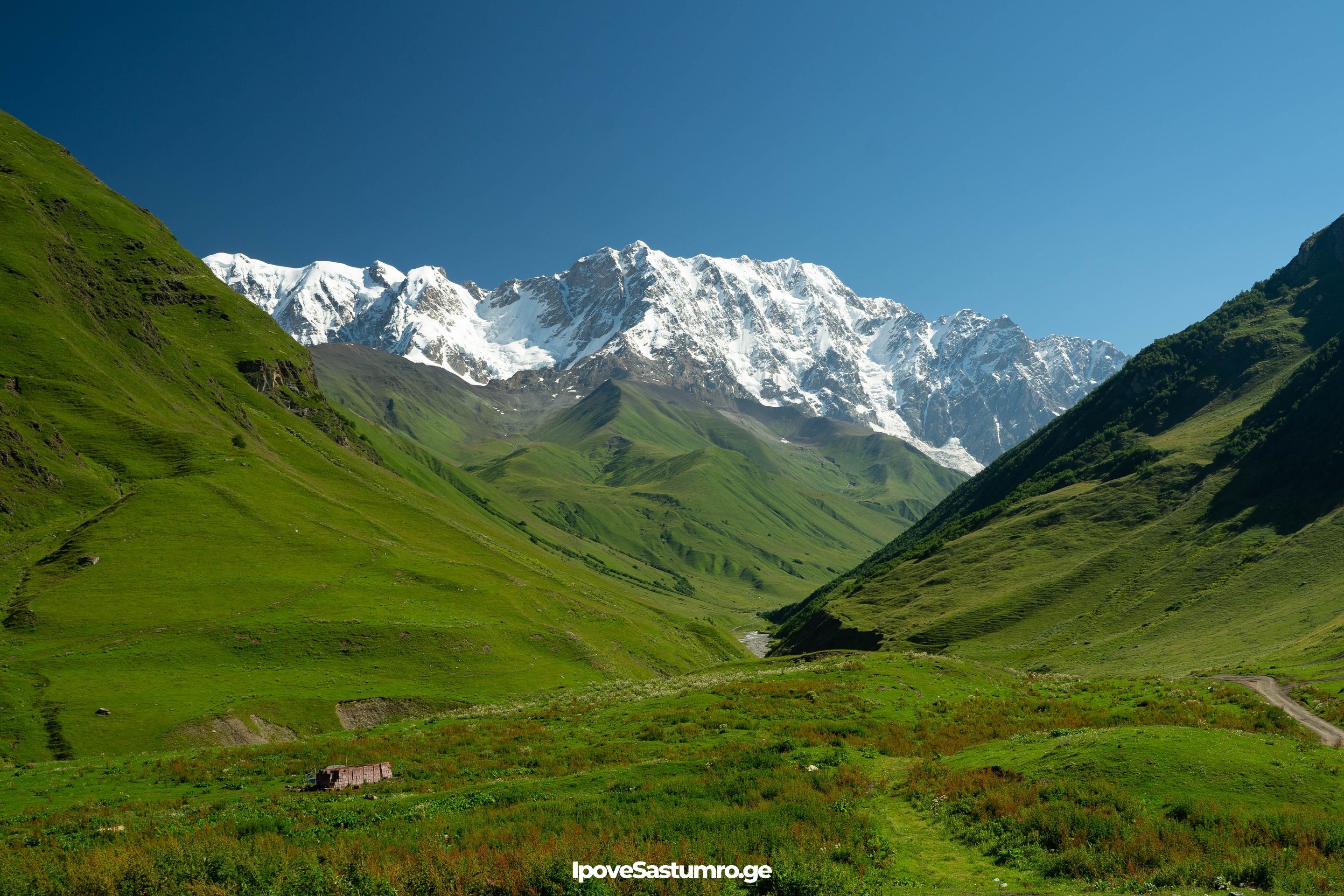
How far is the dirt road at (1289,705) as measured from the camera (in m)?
33.8

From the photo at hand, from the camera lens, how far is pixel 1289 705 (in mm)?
44094

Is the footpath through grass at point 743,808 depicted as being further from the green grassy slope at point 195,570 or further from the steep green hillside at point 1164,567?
Answer: the steep green hillside at point 1164,567

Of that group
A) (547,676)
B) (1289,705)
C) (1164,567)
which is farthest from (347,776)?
(1164,567)

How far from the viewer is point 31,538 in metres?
85.5

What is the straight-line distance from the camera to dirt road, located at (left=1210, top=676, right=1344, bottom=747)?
33.8 m

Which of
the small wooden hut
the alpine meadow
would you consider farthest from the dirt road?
the small wooden hut

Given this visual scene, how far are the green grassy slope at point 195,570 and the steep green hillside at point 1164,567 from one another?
5534cm

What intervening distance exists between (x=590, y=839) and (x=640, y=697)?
39390 millimetres

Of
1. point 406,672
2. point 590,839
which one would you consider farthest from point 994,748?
point 406,672

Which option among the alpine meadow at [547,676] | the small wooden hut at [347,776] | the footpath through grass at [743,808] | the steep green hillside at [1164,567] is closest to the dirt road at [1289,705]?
the alpine meadow at [547,676]

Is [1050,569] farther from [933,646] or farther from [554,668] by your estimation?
[554,668]

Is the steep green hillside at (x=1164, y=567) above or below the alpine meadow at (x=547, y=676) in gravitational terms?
below

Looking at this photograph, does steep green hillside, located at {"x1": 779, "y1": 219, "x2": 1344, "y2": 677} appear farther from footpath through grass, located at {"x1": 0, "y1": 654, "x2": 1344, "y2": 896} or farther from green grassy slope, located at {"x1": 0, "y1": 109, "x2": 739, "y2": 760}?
green grassy slope, located at {"x1": 0, "y1": 109, "x2": 739, "y2": 760}

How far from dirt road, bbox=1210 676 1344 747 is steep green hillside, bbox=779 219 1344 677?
5919 millimetres
